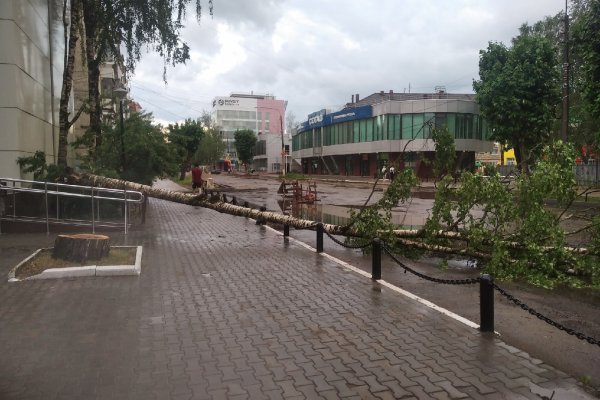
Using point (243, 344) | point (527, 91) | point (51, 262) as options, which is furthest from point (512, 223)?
point (527, 91)

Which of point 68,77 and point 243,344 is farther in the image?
point 68,77

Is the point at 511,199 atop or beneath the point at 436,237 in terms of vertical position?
atop

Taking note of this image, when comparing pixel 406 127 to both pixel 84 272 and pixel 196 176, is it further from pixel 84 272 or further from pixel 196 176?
pixel 84 272

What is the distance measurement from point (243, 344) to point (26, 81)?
11905 mm

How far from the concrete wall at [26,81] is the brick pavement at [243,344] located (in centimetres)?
604

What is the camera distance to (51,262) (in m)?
7.86

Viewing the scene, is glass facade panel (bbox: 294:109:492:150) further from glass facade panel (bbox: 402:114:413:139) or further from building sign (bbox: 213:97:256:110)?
building sign (bbox: 213:97:256:110)

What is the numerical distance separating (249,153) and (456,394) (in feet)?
301

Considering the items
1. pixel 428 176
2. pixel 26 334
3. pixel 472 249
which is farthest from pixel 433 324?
pixel 428 176

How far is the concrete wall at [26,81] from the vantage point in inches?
488

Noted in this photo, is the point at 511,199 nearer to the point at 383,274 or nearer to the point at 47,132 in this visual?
the point at 383,274

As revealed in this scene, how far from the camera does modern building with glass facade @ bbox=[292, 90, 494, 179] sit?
5309 cm

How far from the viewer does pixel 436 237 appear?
9.32m

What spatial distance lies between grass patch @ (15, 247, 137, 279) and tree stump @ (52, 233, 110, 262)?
9cm
